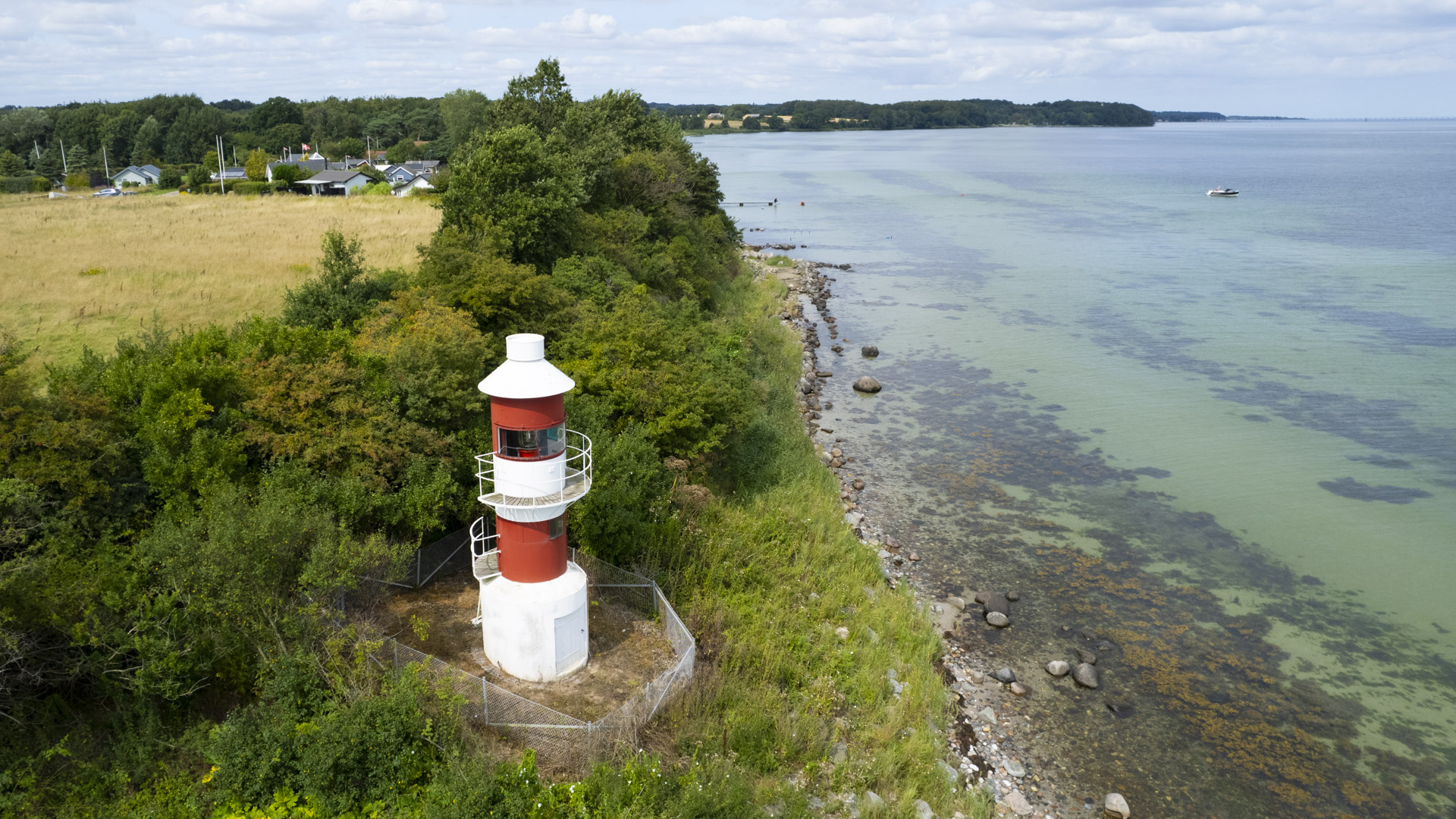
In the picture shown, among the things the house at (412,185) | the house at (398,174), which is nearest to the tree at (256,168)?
the house at (398,174)

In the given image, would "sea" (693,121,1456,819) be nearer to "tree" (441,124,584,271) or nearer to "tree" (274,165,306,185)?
"tree" (441,124,584,271)

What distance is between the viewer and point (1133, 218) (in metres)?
96.8

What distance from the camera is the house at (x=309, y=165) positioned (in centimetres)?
8881

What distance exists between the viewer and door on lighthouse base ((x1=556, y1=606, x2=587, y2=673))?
48.6ft

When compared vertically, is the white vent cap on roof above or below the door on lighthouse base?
above

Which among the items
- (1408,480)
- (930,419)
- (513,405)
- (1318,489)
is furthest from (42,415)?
(1408,480)

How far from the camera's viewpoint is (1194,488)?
102 ft

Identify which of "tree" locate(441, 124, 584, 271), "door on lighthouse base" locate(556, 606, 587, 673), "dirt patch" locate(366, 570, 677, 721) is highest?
"tree" locate(441, 124, 584, 271)

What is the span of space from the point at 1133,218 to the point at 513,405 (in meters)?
99.2

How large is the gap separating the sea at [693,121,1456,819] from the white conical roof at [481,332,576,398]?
496 inches

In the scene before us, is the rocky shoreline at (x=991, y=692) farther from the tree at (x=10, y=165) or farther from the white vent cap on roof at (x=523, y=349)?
the tree at (x=10, y=165)

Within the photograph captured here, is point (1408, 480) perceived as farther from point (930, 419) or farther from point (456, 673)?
point (456, 673)

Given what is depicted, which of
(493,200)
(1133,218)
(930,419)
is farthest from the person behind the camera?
(1133,218)

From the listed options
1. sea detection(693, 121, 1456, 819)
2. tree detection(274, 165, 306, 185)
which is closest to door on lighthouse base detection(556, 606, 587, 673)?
sea detection(693, 121, 1456, 819)
